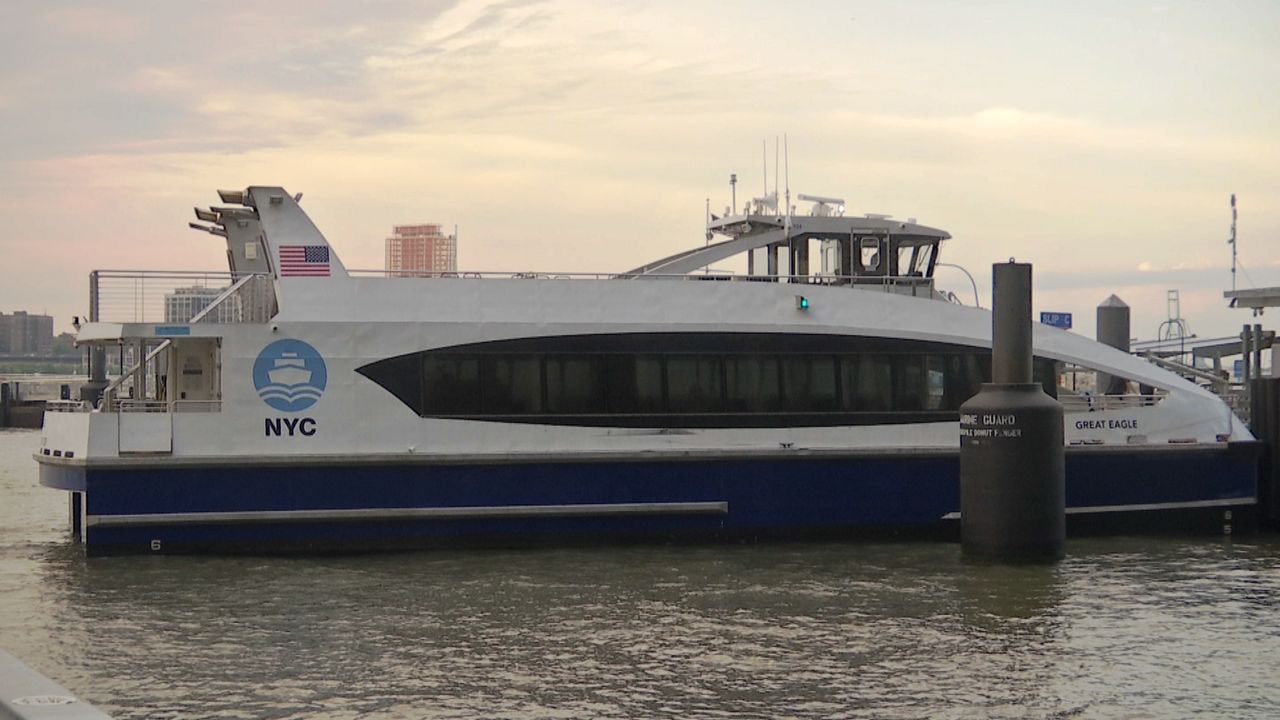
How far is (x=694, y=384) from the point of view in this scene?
16.4 metres

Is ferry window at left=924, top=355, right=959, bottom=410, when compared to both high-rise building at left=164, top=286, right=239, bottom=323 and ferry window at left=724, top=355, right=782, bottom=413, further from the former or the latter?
high-rise building at left=164, top=286, right=239, bottom=323

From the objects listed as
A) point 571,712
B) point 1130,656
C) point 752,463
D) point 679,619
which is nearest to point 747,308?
point 752,463

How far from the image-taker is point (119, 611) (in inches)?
488

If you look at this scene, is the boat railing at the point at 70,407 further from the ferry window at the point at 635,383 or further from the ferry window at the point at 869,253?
the ferry window at the point at 869,253

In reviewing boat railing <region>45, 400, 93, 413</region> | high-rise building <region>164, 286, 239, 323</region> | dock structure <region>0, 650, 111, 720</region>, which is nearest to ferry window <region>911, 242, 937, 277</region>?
high-rise building <region>164, 286, 239, 323</region>

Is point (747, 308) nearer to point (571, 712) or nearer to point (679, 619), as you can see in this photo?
point (679, 619)

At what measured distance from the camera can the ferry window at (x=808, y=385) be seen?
1662 cm

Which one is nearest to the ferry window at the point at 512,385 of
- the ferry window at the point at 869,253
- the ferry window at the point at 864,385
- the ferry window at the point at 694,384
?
the ferry window at the point at 694,384

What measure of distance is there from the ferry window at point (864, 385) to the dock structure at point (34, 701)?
12016 mm

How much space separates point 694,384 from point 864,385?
6.53 feet

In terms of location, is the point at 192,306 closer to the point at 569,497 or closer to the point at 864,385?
the point at 569,497

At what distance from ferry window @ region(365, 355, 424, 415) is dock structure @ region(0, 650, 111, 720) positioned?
32.7 feet

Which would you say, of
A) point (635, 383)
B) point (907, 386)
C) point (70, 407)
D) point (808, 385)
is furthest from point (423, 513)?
point (907, 386)

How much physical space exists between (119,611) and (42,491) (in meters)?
13.8
